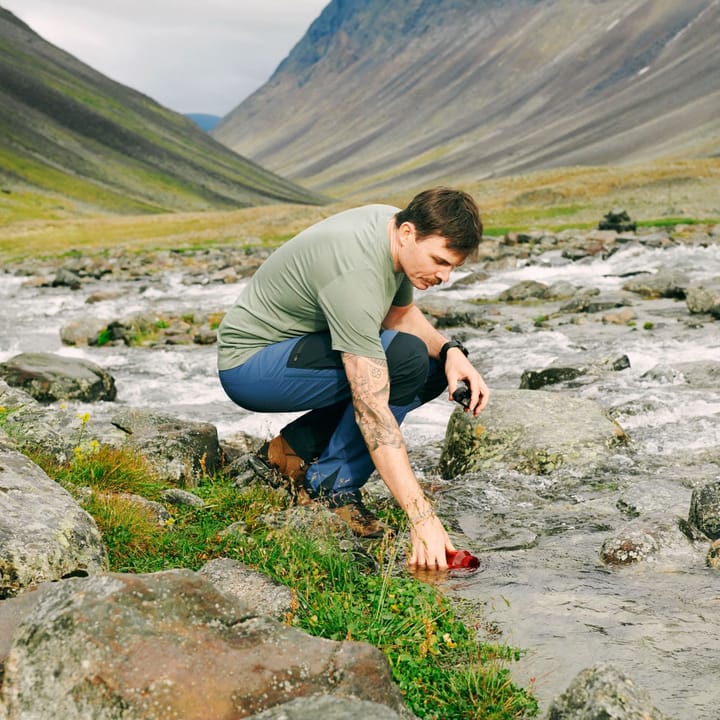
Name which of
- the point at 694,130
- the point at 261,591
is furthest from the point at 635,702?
the point at 694,130

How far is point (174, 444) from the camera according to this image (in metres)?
8.11

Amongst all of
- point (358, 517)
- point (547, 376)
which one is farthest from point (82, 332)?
point (358, 517)

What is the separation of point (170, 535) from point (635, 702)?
134 inches

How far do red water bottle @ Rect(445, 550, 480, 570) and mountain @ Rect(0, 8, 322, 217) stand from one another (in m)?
136

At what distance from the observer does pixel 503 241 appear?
4119 centimetres

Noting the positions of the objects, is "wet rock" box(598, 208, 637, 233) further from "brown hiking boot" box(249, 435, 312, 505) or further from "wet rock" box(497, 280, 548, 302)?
"brown hiking boot" box(249, 435, 312, 505)

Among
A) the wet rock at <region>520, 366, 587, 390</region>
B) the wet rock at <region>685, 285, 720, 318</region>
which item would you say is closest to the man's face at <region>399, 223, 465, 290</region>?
the wet rock at <region>520, 366, 587, 390</region>

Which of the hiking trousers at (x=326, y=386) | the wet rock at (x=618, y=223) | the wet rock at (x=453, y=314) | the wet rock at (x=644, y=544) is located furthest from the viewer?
the wet rock at (x=618, y=223)

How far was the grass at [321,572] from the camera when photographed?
4180 millimetres

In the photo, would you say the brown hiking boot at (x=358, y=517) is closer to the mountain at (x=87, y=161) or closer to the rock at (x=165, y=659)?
the rock at (x=165, y=659)

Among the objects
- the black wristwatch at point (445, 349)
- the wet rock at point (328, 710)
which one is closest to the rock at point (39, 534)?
the wet rock at point (328, 710)

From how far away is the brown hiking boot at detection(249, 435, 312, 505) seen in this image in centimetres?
747

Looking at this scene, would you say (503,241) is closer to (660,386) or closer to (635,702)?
(660,386)

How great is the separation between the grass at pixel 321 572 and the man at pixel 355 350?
0.48 metres
